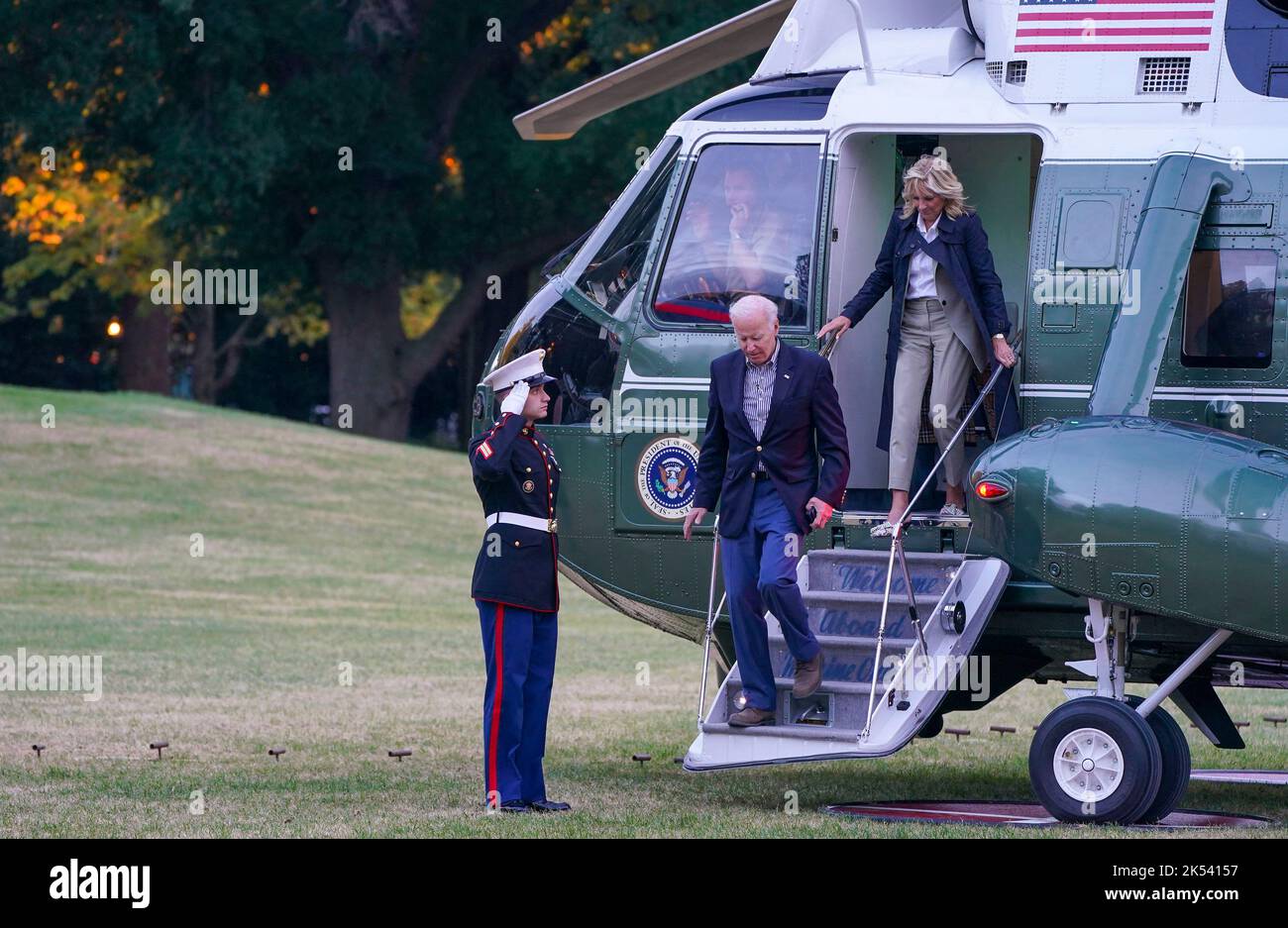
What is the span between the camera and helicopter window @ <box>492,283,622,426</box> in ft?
32.8

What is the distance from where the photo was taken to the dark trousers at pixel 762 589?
8617 mm

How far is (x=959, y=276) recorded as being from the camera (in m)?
9.24

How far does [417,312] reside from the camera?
47.9m

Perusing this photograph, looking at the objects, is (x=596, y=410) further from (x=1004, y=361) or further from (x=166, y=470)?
(x=166, y=470)

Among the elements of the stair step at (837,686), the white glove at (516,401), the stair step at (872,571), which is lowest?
the stair step at (837,686)

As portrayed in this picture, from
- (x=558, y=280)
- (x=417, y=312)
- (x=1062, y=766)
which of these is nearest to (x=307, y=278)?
(x=417, y=312)

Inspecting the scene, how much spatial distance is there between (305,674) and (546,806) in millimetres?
6719

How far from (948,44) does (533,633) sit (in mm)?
3608

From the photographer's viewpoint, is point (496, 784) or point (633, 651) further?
point (633, 651)

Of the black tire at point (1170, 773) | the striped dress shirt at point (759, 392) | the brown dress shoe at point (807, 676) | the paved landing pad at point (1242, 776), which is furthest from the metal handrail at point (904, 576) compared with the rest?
the paved landing pad at point (1242, 776)

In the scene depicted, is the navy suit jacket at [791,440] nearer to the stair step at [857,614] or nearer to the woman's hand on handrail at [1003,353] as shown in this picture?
the stair step at [857,614]

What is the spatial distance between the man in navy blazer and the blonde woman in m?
0.63

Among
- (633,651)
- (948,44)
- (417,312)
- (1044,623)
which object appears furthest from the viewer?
(417,312)

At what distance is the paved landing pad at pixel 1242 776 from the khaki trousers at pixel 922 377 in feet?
8.01
